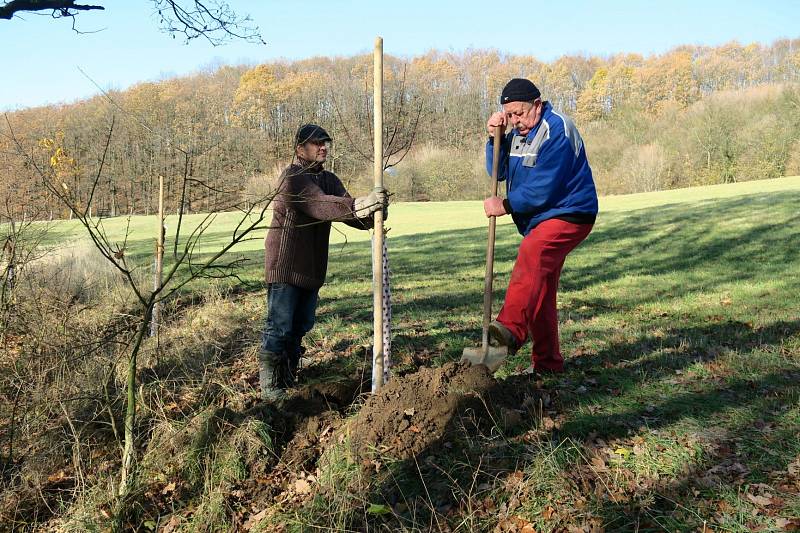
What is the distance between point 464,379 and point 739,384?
211 centimetres

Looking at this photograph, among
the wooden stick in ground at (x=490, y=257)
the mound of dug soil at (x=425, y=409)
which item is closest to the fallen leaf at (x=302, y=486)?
the mound of dug soil at (x=425, y=409)

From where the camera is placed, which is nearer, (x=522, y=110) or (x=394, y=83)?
(x=522, y=110)

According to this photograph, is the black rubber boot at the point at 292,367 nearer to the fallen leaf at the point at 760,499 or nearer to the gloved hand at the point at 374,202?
the gloved hand at the point at 374,202

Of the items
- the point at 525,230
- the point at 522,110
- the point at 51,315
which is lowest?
the point at 51,315

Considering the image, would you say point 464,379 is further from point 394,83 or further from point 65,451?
point 65,451

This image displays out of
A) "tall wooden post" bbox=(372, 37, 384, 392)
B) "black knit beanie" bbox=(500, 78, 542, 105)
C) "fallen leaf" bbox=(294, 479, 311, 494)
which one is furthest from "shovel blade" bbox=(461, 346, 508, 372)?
"black knit beanie" bbox=(500, 78, 542, 105)

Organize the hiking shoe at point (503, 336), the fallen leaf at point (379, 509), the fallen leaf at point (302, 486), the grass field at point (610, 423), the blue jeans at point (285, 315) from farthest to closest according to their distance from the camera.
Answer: the blue jeans at point (285, 315), the hiking shoe at point (503, 336), the fallen leaf at point (302, 486), the fallen leaf at point (379, 509), the grass field at point (610, 423)

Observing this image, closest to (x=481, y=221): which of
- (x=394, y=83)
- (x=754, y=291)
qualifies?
(x=754, y=291)

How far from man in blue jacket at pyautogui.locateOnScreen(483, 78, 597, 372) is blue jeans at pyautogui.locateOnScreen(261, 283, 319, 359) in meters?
1.57

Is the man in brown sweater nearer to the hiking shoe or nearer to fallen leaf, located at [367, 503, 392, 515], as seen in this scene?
the hiking shoe

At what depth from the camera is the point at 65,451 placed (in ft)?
16.5

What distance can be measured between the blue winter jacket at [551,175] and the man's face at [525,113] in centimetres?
5

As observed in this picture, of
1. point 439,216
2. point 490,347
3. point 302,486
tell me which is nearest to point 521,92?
point 490,347

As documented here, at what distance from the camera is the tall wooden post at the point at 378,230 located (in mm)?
4258
